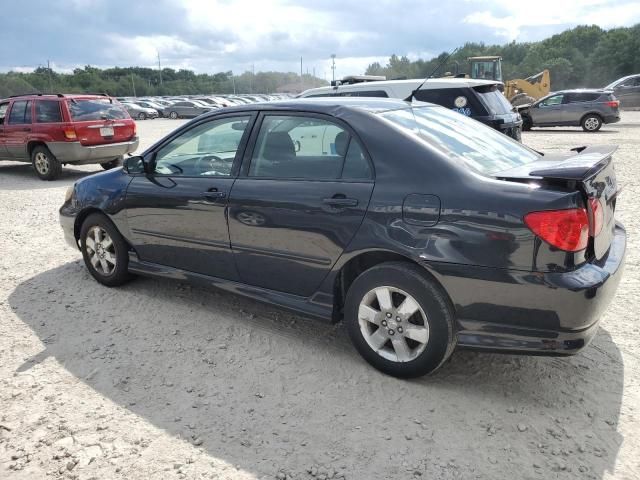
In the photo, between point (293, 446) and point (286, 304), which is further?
point (286, 304)

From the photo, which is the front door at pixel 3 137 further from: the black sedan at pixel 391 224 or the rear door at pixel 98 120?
the black sedan at pixel 391 224

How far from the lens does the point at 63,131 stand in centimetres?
1052

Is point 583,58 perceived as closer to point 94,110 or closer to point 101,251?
point 94,110

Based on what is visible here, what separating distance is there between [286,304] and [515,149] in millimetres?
1896

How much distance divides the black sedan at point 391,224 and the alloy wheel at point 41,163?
788cm

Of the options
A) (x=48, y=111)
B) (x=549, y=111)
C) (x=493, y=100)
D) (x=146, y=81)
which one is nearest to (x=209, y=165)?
(x=493, y=100)

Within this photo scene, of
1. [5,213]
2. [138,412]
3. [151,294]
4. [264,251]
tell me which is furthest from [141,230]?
[5,213]

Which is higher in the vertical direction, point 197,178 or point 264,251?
point 197,178

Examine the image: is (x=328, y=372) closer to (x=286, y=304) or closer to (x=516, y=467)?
(x=286, y=304)

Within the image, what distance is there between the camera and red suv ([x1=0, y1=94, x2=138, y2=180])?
34.7 feet

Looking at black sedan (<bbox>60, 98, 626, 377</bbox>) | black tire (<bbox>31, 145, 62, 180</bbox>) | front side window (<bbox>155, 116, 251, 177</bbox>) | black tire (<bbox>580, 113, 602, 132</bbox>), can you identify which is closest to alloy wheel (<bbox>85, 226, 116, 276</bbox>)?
black sedan (<bbox>60, 98, 626, 377</bbox>)

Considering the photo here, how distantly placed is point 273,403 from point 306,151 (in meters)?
1.58

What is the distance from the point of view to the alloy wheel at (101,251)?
463 centimetres

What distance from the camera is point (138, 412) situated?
2.93 metres
